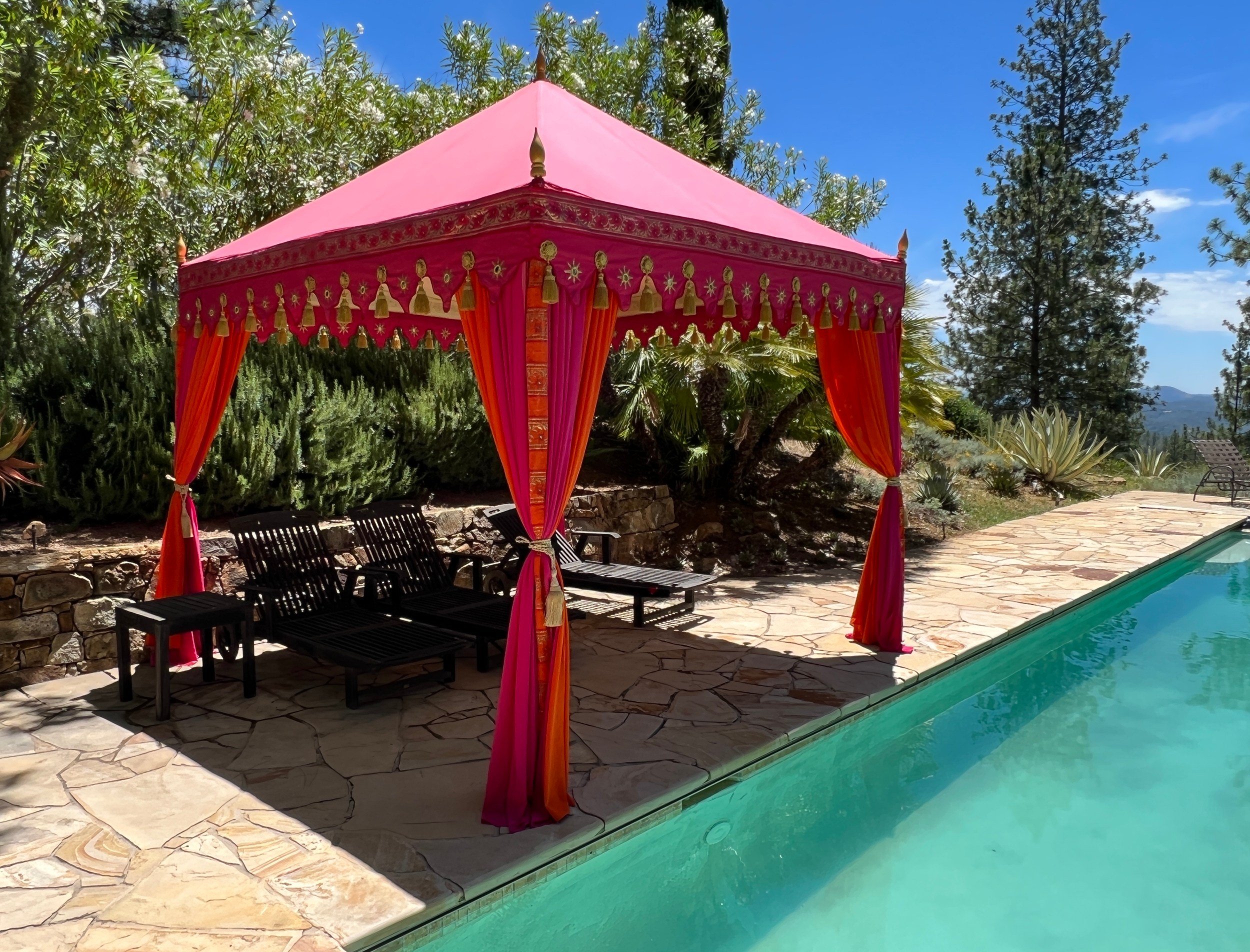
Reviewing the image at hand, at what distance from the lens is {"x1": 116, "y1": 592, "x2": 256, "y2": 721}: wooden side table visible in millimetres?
4660

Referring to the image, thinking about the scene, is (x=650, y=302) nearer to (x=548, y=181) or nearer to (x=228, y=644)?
(x=548, y=181)

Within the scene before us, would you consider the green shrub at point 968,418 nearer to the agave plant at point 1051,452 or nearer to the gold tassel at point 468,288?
the agave plant at point 1051,452

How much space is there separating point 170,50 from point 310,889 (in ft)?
51.9

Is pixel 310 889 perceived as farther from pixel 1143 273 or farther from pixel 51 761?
pixel 1143 273

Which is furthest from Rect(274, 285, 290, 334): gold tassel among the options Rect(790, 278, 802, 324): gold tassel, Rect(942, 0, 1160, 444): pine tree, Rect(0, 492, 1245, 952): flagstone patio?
Rect(942, 0, 1160, 444): pine tree

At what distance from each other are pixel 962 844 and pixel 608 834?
1623mm

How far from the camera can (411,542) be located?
20.7 ft

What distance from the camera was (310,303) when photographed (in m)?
4.71

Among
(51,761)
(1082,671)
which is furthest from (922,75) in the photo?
(51,761)

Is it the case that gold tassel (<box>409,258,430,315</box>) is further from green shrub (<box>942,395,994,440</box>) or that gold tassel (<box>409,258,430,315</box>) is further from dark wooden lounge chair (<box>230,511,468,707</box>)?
green shrub (<box>942,395,994,440</box>)

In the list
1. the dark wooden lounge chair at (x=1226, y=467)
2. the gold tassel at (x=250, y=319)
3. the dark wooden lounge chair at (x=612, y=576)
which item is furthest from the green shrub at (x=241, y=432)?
the dark wooden lounge chair at (x=1226, y=467)

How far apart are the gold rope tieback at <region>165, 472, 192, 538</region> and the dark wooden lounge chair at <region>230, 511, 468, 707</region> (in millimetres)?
346

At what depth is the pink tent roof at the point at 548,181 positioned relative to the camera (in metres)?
3.96

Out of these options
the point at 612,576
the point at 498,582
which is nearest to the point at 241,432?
the point at 498,582
